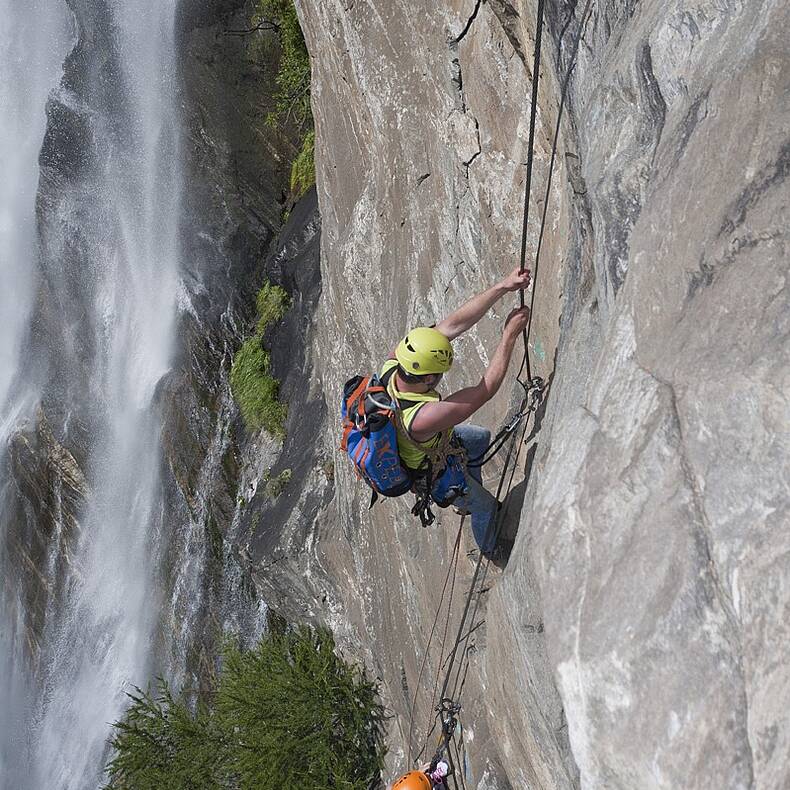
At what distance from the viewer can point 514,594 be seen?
4.12 metres

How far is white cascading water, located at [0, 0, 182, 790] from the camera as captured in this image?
578 inches

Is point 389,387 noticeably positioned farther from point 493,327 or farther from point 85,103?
point 85,103

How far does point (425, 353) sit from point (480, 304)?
1.84ft

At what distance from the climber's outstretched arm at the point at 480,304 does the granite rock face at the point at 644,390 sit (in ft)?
0.93

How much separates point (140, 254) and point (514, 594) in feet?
44.2

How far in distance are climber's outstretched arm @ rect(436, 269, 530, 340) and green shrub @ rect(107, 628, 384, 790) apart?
6239mm

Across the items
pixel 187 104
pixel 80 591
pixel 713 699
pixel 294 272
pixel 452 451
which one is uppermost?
pixel 187 104

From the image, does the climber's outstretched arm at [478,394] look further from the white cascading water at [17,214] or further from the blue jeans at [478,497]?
the white cascading water at [17,214]

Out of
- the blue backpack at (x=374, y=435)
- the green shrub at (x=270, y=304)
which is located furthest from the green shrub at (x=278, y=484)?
the blue backpack at (x=374, y=435)

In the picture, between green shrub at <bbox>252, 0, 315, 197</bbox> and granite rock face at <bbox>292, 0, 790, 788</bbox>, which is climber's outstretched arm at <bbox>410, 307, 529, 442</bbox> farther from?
green shrub at <bbox>252, 0, 315, 197</bbox>

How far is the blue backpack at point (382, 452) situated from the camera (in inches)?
200

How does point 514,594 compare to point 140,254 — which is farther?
point 140,254

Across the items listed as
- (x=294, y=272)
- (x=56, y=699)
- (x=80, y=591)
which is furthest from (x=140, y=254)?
(x=56, y=699)

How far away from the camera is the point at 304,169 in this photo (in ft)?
47.8
